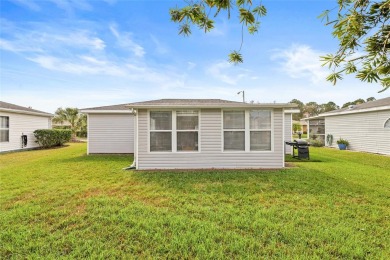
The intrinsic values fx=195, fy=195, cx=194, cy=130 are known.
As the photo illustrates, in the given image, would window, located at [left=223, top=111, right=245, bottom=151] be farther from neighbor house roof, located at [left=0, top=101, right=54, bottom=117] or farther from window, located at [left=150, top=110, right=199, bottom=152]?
Result: neighbor house roof, located at [left=0, top=101, right=54, bottom=117]

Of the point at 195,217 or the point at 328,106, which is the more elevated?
the point at 328,106

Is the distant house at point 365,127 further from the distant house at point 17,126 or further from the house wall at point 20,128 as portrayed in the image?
the house wall at point 20,128

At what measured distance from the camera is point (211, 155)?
7.50 metres

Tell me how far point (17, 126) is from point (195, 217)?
15474mm

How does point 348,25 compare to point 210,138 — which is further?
point 210,138

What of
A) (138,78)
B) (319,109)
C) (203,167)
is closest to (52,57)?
(138,78)

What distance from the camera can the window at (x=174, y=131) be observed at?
291 inches

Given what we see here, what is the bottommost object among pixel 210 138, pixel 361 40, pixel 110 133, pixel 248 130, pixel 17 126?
pixel 210 138

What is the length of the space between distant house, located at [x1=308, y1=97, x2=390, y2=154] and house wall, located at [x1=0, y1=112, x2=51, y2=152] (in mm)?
23503

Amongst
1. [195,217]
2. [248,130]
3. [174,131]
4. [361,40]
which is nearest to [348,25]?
[361,40]

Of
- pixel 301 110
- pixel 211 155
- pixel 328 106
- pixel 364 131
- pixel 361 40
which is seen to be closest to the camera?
pixel 361 40

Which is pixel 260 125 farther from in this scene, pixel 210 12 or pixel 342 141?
pixel 342 141

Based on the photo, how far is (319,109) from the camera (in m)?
57.0

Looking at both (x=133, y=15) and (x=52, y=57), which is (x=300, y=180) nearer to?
(x=133, y=15)
